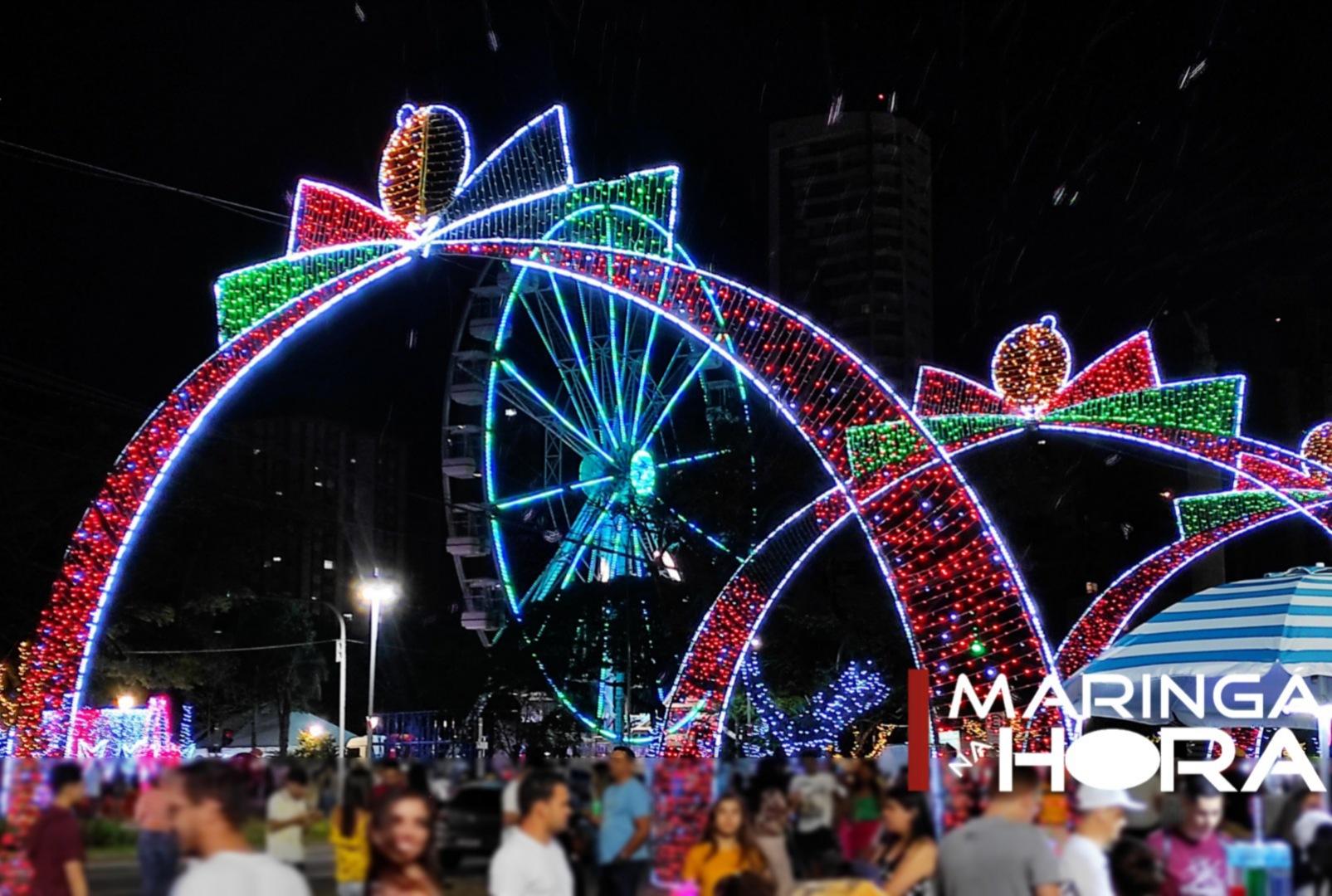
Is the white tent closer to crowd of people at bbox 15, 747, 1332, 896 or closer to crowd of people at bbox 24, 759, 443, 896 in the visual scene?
crowd of people at bbox 15, 747, 1332, 896

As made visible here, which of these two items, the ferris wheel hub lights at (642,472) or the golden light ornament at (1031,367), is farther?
the ferris wheel hub lights at (642,472)

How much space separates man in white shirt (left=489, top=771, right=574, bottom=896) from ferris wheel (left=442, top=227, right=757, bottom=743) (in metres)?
20.8

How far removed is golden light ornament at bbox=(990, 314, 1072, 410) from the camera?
54.4ft

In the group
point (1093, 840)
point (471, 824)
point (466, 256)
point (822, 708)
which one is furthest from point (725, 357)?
point (822, 708)

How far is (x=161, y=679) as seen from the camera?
133ft

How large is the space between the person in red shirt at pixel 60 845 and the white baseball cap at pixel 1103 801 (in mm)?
3576

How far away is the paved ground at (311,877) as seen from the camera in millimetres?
5633

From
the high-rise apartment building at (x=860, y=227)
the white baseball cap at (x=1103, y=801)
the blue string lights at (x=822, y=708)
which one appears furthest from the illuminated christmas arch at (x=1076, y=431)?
the high-rise apartment building at (x=860, y=227)

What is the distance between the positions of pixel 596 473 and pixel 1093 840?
22.5 meters

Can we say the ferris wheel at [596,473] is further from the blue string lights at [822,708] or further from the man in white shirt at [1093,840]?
the man in white shirt at [1093,840]

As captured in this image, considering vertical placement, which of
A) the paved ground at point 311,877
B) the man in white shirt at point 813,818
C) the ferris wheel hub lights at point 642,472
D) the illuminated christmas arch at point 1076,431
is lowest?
the paved ground at point 311,877

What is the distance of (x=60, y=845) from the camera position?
5.64m

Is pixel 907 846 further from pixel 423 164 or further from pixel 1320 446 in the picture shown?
pixel 1320 446

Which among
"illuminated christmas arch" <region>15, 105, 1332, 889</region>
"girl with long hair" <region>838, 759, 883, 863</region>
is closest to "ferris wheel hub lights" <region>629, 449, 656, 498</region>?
"illuminated christmas arch" <region>15, 105, 1332, 889</region>
